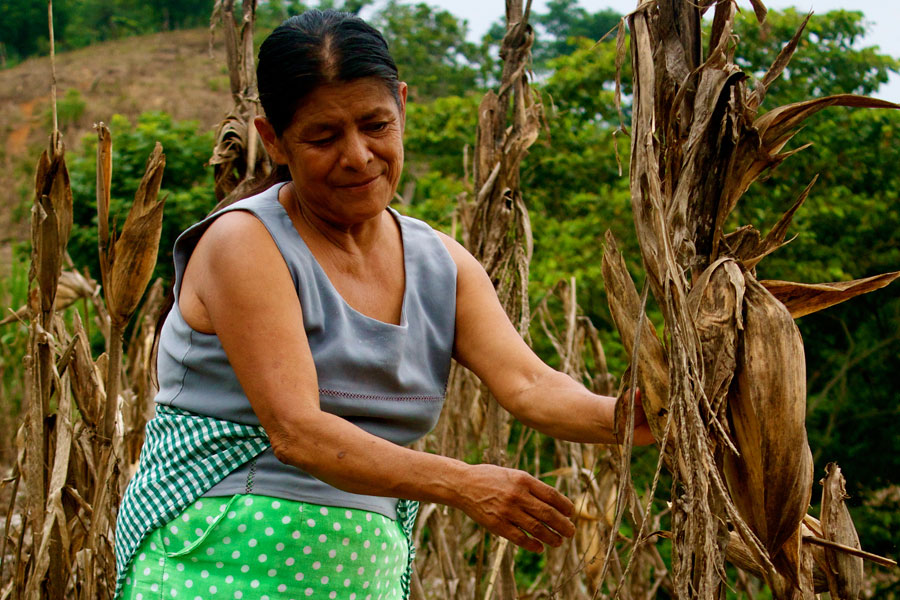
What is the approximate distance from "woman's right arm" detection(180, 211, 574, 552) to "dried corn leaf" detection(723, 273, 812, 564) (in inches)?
8.3

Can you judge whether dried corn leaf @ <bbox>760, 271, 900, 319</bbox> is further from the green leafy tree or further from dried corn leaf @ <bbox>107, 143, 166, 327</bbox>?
the green leafy tree

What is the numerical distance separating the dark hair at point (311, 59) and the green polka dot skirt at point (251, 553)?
525mm

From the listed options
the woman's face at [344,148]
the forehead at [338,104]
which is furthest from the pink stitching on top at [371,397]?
the forehead at [338,104]

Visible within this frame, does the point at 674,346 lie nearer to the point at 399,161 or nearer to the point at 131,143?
the point at 399,161

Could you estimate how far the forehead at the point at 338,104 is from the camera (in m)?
1.21

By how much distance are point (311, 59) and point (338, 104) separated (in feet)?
0.22

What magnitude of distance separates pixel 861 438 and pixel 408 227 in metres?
3.93

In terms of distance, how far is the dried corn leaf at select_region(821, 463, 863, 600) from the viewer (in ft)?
3.68

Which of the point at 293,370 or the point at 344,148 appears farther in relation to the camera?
the point at 344,148

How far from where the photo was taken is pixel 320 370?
1.23 meters

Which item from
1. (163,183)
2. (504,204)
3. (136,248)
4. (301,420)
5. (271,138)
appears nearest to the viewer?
(301,420)

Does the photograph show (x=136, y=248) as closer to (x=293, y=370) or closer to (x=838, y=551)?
(x=293, y=370)

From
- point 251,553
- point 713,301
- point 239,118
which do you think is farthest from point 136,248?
point 713,301

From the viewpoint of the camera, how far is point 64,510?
72.2 inches
